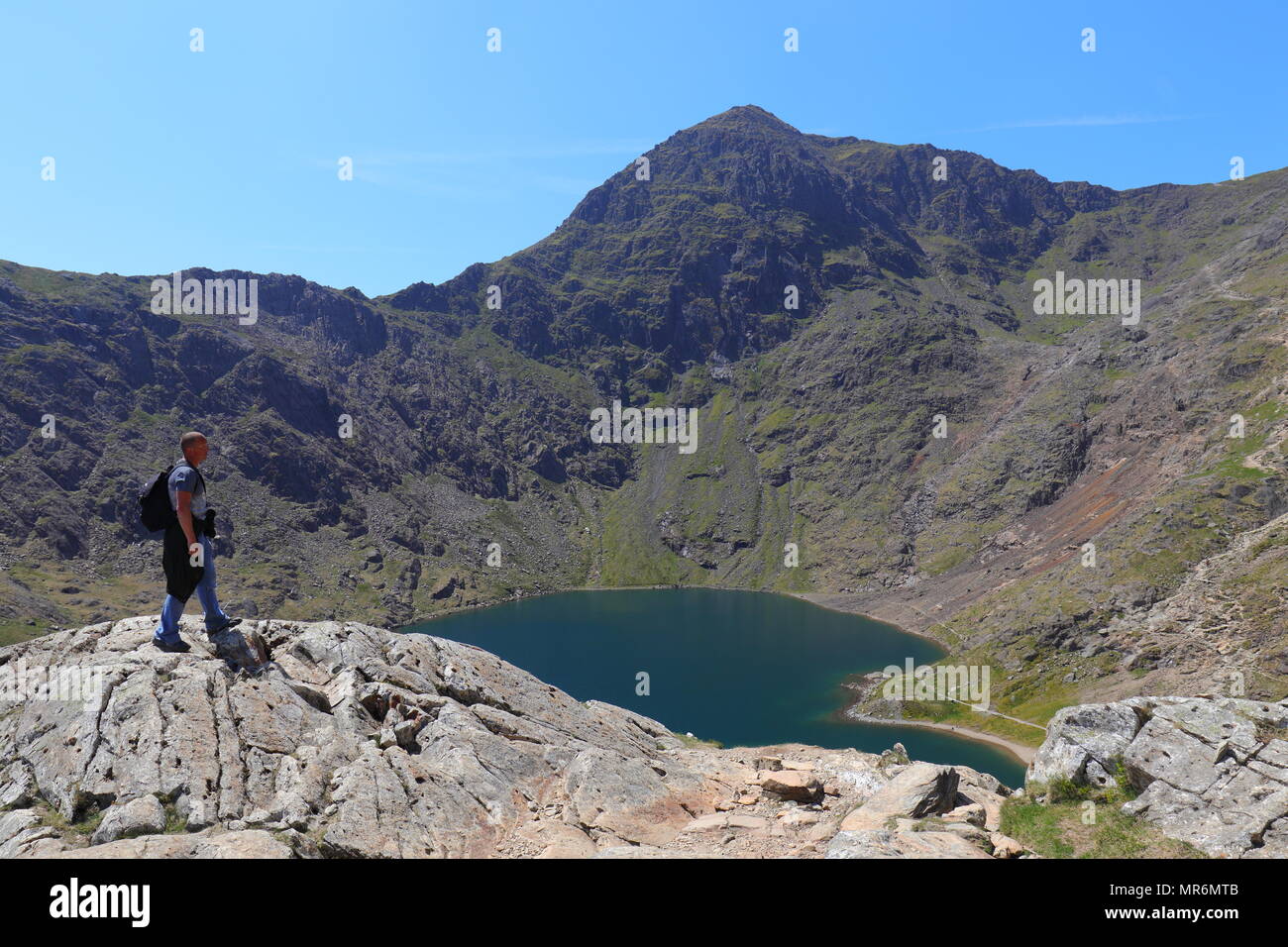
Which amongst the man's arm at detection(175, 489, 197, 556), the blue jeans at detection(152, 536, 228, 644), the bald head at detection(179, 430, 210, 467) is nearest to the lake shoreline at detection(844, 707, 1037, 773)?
the blue jeans at detection(152, 536, 228, 644)

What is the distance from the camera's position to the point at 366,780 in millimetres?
15180

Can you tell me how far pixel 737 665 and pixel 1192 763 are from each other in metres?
139

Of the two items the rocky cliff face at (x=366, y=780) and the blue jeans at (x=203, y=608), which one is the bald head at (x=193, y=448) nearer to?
the blue jeans at (x=203, y=608)

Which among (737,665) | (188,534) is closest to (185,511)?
(188,534)

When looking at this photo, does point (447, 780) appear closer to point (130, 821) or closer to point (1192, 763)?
point (130, 821)

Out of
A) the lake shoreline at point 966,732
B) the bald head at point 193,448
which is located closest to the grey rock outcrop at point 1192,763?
the bald head at point 193,448

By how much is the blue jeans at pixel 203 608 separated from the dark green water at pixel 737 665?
9297 cm

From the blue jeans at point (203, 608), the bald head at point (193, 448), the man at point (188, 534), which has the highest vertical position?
the bald head at point (193, 448)

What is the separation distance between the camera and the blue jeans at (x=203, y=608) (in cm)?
1652

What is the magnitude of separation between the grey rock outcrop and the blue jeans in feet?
66.5

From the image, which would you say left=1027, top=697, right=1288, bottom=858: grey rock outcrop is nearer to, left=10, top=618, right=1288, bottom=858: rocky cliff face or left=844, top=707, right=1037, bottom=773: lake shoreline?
left=10, top=618, right=1288, bottom=858: rocky cliff face
